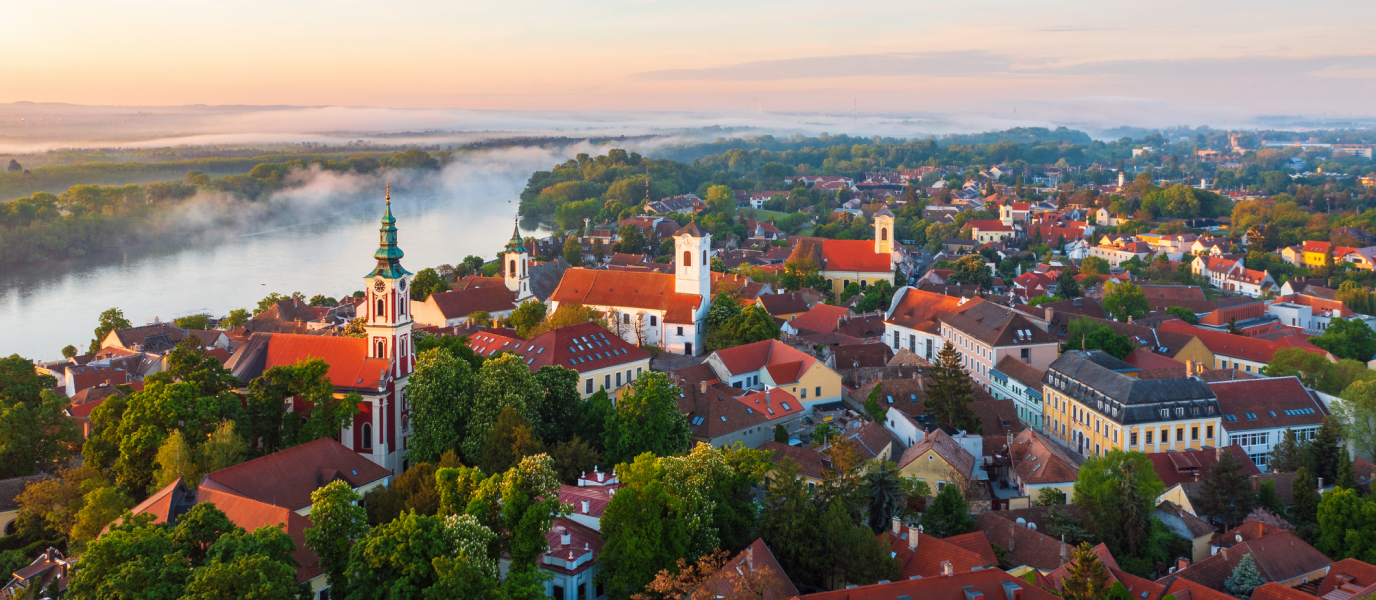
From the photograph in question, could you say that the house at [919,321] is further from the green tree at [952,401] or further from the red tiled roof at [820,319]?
the green tree at [952,401]

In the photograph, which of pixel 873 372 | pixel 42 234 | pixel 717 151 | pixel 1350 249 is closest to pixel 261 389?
pixel 873 372

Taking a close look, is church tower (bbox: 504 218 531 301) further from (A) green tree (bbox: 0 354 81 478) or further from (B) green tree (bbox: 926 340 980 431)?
(A) green tree (bbox: 0 354 81 478)

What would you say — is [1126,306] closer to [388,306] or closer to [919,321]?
[919,321]

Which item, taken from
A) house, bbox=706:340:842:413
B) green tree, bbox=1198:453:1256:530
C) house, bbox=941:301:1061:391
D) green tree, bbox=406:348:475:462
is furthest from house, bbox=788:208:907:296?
green tree, bbox=406:348:475:462

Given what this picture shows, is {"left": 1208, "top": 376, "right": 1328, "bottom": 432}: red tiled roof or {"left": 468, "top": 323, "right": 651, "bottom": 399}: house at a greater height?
{"left": 468, "top": 323, "right": 651, "bottom": 399}: house

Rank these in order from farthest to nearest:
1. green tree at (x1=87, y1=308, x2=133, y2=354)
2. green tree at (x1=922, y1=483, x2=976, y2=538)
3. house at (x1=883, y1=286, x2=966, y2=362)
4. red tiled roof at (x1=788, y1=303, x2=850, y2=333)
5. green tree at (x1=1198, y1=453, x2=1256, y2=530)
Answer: red tiled roof at (x1=788, y1=303, x2=850, y2=333) → green tree at (x1=87, y1=308, x2=133, y2=354) → house at (x1=883, y1=286, x2=966, y2=362) → green tree at (x1=1198, y1=453, x2=1256, y2=530) → green tree at (x1=922, y1=483, x2=976, y2=538)

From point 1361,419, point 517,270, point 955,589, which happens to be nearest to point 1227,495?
point 1361,419
